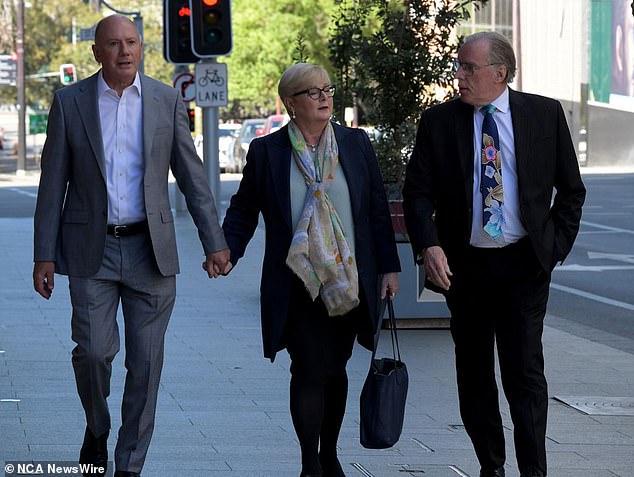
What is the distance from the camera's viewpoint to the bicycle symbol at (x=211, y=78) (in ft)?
66.0

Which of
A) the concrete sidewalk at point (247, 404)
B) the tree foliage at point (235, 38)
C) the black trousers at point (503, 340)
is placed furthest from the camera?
the tree foliage at point (235, 38)

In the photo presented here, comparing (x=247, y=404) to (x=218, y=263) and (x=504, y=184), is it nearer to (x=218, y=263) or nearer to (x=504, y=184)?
(x=218, y=263)

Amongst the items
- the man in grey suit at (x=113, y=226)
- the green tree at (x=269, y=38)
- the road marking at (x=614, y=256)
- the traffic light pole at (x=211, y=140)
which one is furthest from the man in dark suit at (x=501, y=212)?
the green tree at (x=269, y=38)

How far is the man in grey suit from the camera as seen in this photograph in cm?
605

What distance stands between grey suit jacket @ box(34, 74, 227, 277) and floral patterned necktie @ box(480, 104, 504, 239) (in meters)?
1.04

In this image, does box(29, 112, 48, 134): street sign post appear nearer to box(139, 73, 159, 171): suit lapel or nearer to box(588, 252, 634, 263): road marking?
box(588, 252, 634, 263): road marking

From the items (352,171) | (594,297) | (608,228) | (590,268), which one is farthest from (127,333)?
(608,228)

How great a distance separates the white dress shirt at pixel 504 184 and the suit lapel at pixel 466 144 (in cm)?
2

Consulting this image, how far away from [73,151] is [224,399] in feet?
8.96

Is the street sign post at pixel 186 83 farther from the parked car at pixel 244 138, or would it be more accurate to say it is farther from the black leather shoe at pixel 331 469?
the parked car at pixel 244 138

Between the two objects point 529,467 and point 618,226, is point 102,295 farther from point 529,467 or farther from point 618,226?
point 618,226

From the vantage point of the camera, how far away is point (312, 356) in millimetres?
6109

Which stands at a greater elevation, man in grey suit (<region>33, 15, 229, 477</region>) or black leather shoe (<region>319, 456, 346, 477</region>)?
man in grey suit (<region>33, 15, 229, 477</region>)

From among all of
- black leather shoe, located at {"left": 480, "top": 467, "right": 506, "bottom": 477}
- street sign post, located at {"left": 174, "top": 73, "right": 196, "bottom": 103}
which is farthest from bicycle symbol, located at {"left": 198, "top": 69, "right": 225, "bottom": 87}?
black leather shoe, located at {"left": 480, "top": 467, "right": 506, "bottom": 477}
